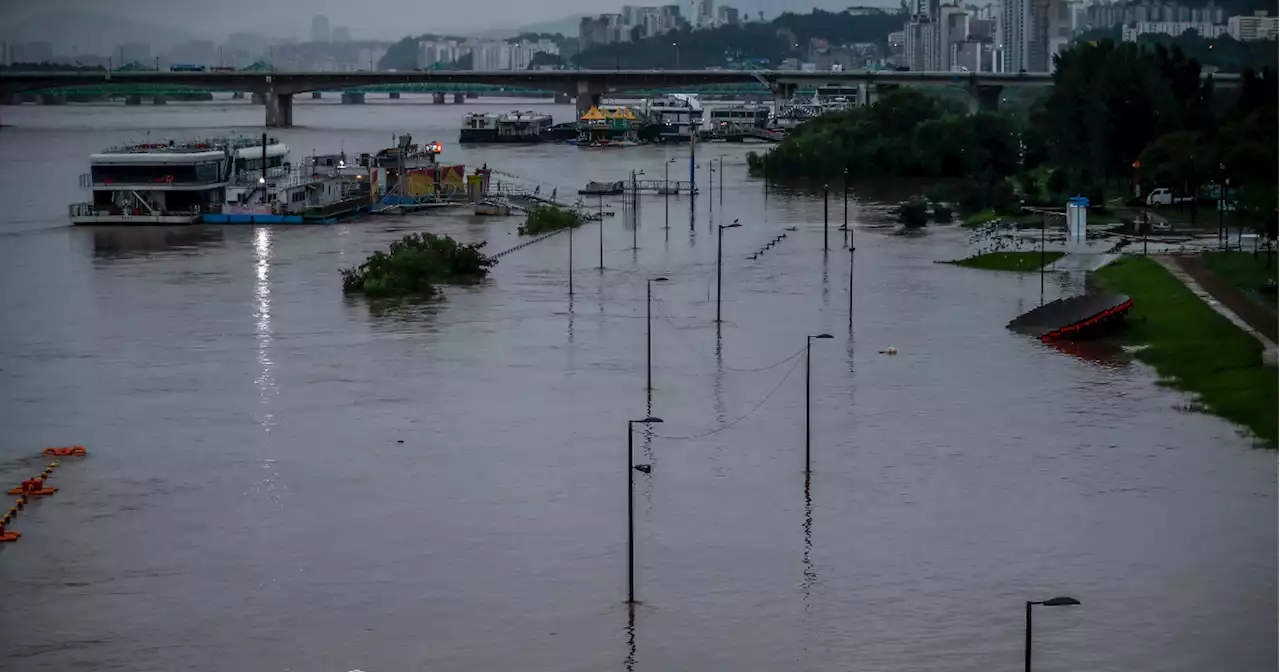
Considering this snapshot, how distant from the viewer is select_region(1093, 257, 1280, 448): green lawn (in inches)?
872

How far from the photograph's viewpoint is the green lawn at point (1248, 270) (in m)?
33.1

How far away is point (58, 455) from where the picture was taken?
26781mm

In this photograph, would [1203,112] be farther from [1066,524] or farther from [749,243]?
[1066,524]

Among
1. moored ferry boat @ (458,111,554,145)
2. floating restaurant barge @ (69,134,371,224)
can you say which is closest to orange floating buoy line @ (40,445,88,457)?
floating restaurant barge @ (69,134,371,224)

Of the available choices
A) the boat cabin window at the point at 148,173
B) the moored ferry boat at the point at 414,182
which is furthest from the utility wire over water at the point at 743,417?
the moored ferry boat at the point at 414,182

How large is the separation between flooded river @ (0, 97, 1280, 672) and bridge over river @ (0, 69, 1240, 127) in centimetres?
8175

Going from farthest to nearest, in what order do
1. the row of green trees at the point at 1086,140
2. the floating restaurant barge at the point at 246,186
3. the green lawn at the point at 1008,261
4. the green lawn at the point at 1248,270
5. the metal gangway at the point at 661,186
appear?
the metal gangway at the point at 661,186 < the floating restaurant barge at the point at 246,186 < the row of green trees at the point at 1086,140 < the green lawn at the point at 1008,261 < the green lawn at the point at 1248,270

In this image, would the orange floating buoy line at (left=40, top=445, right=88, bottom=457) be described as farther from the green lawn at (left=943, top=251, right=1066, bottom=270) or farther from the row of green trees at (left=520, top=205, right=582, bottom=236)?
the row of green trees at (left=520, top=205, right=582, bottom=236)

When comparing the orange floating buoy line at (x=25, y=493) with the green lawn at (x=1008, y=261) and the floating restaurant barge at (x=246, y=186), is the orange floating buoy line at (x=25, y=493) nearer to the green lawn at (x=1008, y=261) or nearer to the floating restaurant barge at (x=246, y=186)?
the green lawn at (x=1008, y=261)

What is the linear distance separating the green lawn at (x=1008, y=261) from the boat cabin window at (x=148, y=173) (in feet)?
83.5

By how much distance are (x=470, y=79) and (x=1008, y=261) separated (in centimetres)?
8994

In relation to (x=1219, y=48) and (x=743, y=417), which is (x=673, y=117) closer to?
(x=1219, y=48)

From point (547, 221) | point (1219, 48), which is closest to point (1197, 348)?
point (547, 221)

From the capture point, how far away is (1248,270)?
124 ft
